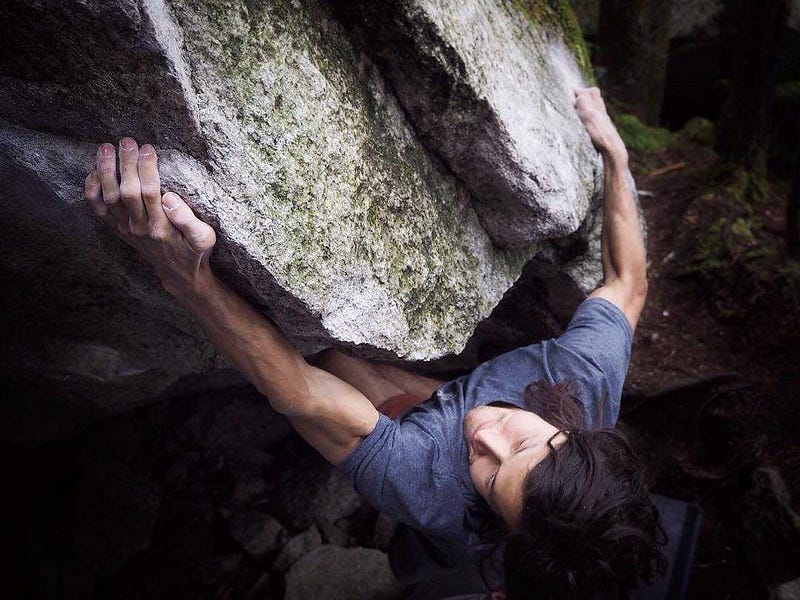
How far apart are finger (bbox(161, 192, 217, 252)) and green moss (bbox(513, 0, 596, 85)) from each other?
7.14 feet

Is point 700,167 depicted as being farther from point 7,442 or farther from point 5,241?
point 7,442

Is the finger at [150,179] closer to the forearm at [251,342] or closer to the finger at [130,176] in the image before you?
the finger at [130,176]

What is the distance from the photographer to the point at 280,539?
388 cm

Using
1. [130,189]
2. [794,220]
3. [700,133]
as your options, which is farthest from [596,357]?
[700,133]

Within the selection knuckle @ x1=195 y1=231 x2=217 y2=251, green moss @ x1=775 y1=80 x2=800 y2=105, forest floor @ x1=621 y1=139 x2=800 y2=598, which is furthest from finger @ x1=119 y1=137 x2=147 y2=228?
green moss @ x1=775 y1=80 x2=800 y2=105

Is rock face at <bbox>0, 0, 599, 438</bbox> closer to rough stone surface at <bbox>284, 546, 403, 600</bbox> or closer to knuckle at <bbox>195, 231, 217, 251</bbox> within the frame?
knuckle at <bbox>195, 231, 217, 251</bbox>

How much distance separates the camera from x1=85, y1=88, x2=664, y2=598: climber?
1.72m

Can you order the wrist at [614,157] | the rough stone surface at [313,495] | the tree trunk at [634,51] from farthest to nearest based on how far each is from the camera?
the tree trunk at [634,51], the rough stone surface at [313,495], the wrist at [614,157]

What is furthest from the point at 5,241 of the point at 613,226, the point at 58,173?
the point at 613,226

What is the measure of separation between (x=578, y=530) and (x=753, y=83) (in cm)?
414

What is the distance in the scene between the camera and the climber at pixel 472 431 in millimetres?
1724

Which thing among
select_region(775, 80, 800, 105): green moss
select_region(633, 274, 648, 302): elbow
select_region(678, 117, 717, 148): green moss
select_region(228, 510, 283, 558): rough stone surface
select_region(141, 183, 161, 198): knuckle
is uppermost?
select_region(775, 80, 800, 105): green moss

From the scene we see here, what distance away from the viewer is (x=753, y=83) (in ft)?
15.2

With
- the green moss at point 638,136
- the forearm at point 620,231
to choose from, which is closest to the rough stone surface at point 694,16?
the green moss at point 638,136
